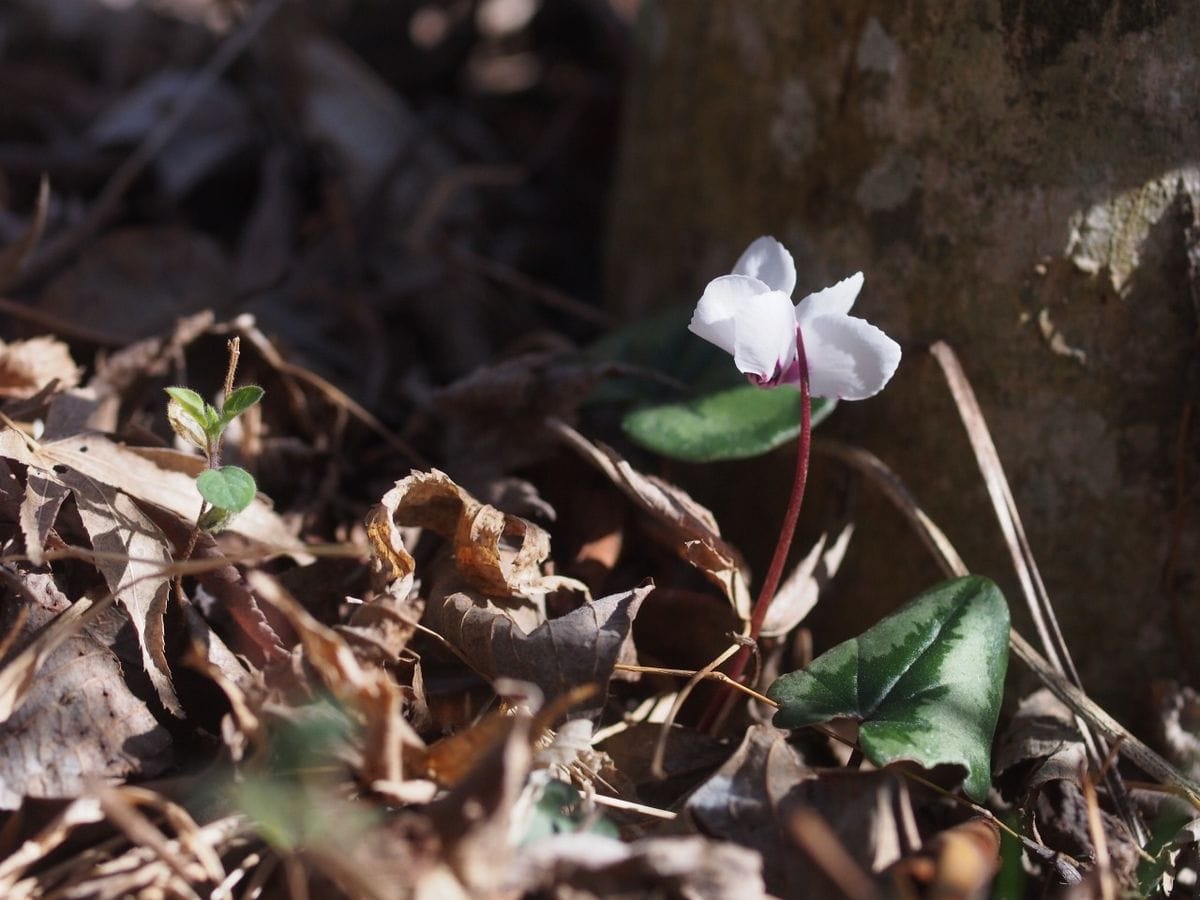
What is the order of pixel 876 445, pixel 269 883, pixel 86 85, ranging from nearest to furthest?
pixel 269 883
pixel 876 445
pixel 86 85

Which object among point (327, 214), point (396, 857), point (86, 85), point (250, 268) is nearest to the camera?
point (396, 857)

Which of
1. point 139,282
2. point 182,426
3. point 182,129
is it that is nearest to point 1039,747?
point 182,426

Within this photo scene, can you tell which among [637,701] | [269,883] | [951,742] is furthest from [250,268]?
[951,742]

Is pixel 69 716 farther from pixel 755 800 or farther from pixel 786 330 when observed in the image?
pixel 786 330

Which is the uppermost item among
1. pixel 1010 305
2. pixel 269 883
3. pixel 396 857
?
pixel 1010 305

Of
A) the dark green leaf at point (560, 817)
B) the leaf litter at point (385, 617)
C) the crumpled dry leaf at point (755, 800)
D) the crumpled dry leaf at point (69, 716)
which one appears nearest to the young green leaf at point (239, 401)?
the leaf litter at point (385, 617)

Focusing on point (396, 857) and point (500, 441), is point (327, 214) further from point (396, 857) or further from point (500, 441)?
point (396, 857)

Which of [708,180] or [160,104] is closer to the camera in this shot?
[708,180]
